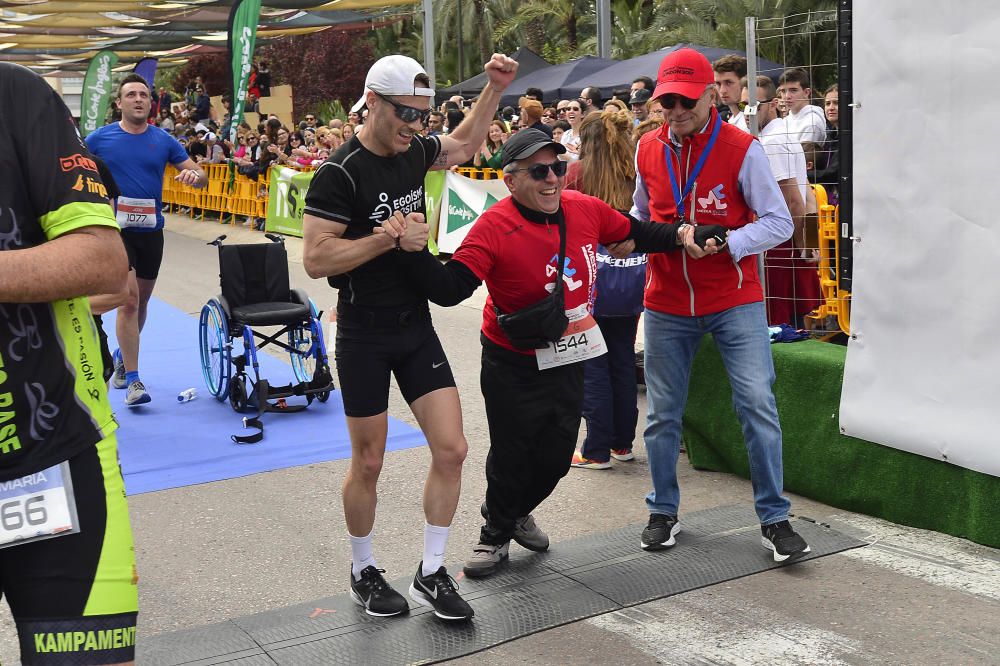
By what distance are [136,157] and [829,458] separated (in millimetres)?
5439

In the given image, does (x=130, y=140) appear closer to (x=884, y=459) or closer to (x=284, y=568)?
(x=284, y=568)

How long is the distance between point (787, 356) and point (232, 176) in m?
18.3

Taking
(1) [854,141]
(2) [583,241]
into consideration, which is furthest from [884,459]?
(2) [583,241]

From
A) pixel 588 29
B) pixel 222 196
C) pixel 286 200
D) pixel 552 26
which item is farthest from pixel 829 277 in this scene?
pixel 552 26

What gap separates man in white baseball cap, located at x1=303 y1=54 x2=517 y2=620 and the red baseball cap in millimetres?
1067

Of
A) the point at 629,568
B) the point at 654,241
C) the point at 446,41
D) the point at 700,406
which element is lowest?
the point at 629,568

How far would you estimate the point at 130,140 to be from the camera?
830 cm

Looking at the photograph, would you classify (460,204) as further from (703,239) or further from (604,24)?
(703,239)

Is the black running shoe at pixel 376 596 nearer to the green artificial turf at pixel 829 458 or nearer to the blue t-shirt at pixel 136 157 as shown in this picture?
the green artificial turf at pixel 829 458

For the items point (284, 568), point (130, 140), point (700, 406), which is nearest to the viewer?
point (284, 568)

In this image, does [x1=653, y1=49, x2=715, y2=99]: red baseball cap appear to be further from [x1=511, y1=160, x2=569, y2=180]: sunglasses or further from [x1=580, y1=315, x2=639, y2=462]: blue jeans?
[x1=580, y1=315, x2=639, y2=462]: blue jeans

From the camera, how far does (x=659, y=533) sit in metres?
4.92

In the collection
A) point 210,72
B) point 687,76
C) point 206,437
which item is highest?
point 210,72

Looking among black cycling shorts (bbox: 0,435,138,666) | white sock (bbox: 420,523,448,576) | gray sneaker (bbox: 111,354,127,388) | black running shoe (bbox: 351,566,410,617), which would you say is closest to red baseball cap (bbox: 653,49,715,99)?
white sock (bbox: 420,523,448,576)
